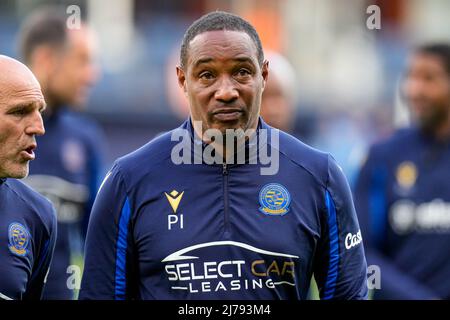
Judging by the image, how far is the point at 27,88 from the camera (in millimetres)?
4379

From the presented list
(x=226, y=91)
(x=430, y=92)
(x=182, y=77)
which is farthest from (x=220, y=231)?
(x=430, y=92)

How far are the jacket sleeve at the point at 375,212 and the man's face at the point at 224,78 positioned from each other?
2.52 meters

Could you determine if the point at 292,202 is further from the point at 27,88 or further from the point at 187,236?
the point at 27,88

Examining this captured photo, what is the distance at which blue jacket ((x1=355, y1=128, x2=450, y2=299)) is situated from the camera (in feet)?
22.6

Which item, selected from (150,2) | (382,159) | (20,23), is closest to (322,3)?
(150,2)

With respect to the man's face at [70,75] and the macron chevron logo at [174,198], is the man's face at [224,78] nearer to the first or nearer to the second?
the macron chevron logo at [174,198]

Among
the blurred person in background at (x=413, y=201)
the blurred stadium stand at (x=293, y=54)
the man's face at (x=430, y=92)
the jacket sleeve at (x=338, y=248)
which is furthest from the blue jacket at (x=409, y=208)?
the blurred stadium stand at (x=293, y=54)

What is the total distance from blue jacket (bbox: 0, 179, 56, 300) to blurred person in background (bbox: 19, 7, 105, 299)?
2.62 metres

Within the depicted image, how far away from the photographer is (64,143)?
24.9ft

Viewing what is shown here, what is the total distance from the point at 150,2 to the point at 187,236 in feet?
54.0

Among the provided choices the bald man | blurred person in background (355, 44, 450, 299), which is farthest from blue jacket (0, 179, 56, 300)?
blurred person in background (355, 44, 450, 299)

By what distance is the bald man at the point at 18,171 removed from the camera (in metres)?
Answer: 4.29

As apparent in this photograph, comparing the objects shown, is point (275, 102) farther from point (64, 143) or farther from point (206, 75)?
point (206, 75)

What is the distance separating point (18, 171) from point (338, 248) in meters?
1.40
